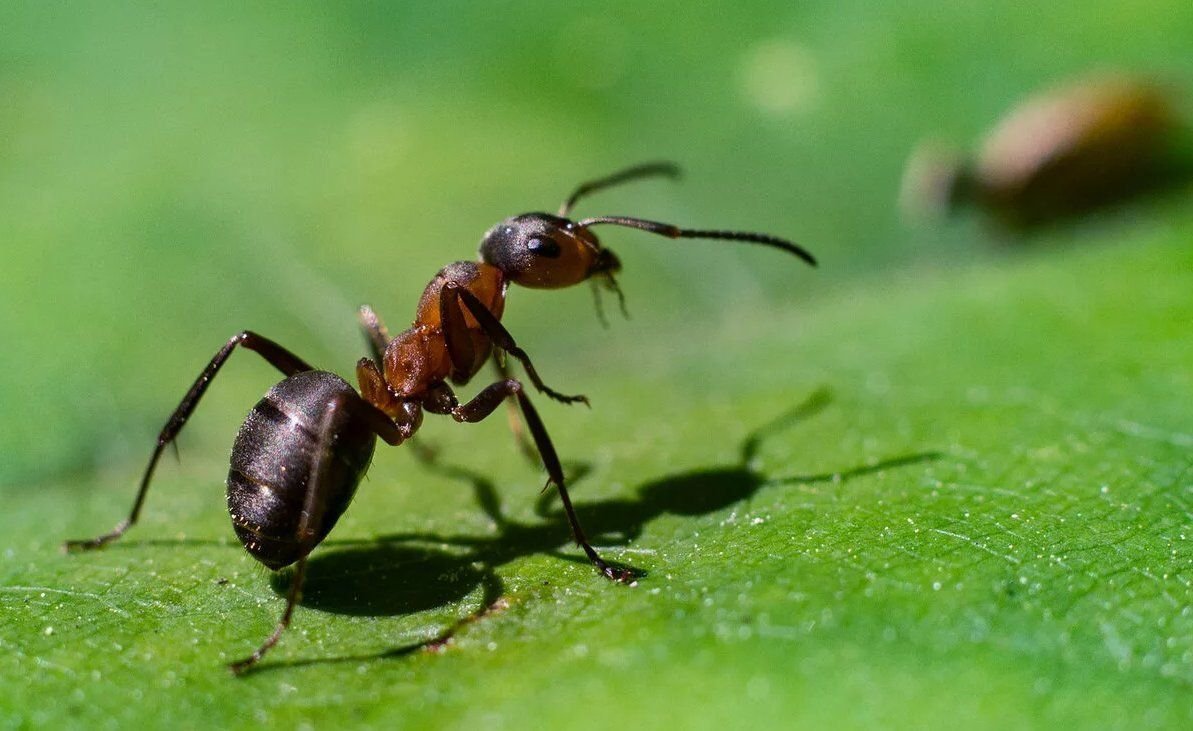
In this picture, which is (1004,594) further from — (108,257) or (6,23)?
(6,23)

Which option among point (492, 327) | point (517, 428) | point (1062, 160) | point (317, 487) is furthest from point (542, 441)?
point (1062, 160)

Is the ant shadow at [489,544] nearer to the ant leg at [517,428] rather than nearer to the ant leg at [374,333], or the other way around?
the ant leg at [517,428]

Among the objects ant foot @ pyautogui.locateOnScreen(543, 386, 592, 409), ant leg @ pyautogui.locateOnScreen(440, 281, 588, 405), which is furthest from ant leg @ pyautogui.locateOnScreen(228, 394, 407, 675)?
ant foot @ pyautogui.locateOnScreen(543, 386, 592, 409)

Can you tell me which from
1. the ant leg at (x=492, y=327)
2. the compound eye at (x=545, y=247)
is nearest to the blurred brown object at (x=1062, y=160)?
the compound eye at (x=545, y=247)

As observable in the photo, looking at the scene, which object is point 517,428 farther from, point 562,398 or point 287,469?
point 287,469

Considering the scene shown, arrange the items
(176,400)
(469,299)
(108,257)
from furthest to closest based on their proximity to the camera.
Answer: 1. (108,257)
2. (176,400)
3. (469,299)

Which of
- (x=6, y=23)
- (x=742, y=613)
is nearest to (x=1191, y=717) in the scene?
(x=742, y=613)
